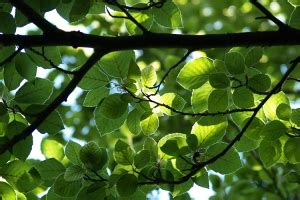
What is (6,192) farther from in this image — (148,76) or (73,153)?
(148,76)

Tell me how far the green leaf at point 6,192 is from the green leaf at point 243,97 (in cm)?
79

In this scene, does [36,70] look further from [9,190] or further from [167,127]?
[167,127]

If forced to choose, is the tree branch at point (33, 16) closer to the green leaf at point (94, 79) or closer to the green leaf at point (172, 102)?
the green leaf at point (94, 79)

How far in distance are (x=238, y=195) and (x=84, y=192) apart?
1784 mm

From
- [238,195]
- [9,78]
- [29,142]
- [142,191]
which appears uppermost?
[9,78]

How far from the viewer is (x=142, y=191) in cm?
169

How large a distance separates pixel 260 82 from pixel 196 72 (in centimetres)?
21

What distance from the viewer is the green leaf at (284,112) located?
5.31 feet

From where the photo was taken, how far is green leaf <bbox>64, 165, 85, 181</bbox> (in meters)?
1.59

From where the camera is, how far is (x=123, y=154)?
64.7 inches

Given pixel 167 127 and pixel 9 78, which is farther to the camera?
pixel 167 127

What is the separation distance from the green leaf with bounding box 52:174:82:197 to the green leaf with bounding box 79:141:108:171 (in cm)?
8

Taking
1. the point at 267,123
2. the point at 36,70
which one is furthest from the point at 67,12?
the point at 267,123

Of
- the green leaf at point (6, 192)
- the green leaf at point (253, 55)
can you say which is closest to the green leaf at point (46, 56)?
the green leaf at point (6, 192)
